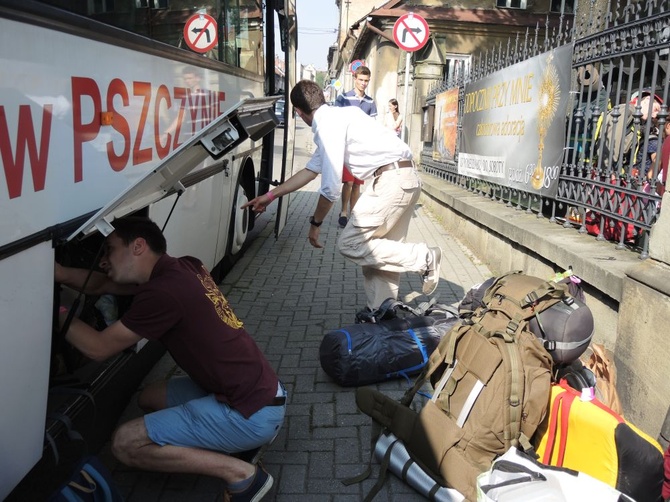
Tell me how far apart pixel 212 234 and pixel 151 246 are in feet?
7.49

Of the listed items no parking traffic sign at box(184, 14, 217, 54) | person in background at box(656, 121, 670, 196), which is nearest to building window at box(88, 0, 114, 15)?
no parking traffic sign at box(184, 14, 217, 54)

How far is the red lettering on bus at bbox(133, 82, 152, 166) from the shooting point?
2.82 m

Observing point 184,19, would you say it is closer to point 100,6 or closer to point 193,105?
point 193,105

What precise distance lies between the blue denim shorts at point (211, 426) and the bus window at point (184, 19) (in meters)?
1.65

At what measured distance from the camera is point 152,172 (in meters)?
2.01

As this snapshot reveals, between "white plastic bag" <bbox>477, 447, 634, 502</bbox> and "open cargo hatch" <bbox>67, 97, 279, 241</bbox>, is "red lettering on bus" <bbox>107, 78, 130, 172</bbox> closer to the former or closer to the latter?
"open cargo hatch" <bbox>67, 97, 279, 241</bbox>

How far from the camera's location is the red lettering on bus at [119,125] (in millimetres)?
2535

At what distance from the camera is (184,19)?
3.74 m

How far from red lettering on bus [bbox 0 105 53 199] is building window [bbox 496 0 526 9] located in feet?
57.4

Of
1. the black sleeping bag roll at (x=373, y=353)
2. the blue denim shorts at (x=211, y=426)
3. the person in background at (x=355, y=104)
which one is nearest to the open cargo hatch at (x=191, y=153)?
the blue denim shorts at (x=211, y=426)

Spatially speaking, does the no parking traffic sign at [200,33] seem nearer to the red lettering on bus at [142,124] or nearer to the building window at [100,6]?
the red lettering on bus at [142,124]

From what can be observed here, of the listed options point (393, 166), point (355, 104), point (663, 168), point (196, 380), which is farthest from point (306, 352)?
point (355, 104)

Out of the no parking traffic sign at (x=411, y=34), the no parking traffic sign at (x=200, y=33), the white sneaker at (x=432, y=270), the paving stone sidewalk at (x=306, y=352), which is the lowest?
the paving stone sidewalk at (x=306, y=352)

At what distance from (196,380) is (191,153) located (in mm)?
1043
